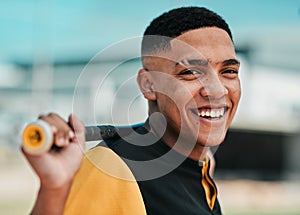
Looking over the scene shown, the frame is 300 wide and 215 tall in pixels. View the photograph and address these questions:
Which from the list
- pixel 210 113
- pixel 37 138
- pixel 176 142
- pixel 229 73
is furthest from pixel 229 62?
pixel 37 138

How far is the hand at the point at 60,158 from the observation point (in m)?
1.13

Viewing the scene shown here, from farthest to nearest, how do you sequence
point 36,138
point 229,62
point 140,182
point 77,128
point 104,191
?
point 229,62 → point 140,182 → point 104,191 → point 77,128 → point 36,138

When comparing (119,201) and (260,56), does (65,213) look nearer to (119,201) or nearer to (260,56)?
(119,201)

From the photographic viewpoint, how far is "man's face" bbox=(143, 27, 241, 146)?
5.24 ft

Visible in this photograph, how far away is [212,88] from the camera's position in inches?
62.6

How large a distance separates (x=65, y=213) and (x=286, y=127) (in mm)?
13938

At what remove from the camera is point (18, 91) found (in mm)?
18719

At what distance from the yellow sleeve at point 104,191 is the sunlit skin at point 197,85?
0.23 metres

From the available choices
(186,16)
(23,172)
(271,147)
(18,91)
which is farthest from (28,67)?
(186,16)

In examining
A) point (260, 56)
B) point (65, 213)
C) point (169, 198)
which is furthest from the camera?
point (260, 56)

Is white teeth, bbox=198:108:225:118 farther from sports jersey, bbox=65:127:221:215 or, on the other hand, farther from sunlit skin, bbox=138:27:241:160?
sports jersey, bbox=65:127:221:215

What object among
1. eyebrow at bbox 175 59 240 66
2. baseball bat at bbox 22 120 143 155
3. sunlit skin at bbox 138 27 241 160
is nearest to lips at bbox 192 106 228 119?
sunlit skin at bbox 138 27 241 160

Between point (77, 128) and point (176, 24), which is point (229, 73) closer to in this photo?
point (176, 24)

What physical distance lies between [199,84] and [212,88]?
3 cm
